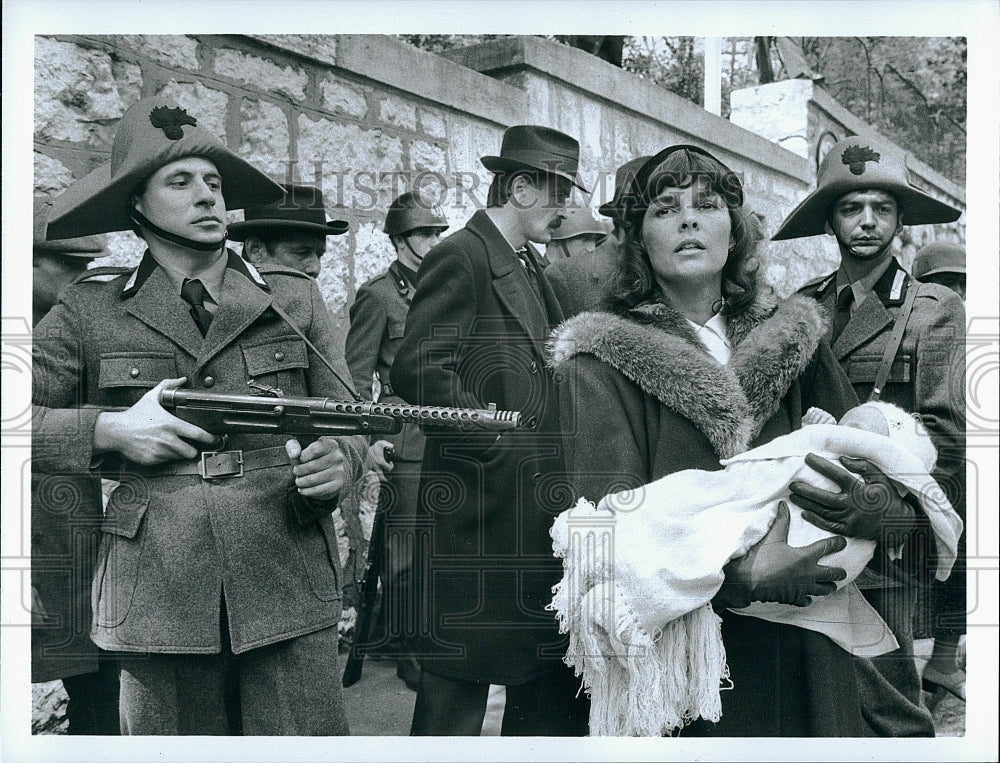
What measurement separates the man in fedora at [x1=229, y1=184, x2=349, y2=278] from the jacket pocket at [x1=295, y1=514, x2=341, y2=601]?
1.00 m

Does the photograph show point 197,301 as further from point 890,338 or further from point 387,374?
point 890,338

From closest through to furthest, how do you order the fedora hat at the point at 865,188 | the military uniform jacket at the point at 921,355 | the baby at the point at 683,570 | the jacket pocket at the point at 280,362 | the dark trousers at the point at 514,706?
the baby at the point at 683,570, the jacket pocket at the point at 280,362, the dark trousers at the point at 514,706, the military uniform jacket at the point at 921,355, the fedora hat at the point at 865,188

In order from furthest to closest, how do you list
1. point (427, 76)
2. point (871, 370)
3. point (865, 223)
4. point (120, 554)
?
point (427, 76) < point (865, 223) < point (871, 370) < point (120, 554)

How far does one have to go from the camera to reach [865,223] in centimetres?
484

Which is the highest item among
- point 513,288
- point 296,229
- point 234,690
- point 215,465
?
point 296,229

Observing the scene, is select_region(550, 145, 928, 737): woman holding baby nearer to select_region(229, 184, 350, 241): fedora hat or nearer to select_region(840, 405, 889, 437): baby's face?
select_region(840, 405, 889, 437): baby's face

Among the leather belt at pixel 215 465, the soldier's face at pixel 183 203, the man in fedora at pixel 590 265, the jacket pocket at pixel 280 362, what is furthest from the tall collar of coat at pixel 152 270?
the man in fedora at pixel 590 265

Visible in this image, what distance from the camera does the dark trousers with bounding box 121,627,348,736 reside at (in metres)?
4.42

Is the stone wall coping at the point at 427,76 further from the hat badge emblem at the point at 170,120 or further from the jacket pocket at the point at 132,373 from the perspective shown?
the jacket pocket at the point at 132,373

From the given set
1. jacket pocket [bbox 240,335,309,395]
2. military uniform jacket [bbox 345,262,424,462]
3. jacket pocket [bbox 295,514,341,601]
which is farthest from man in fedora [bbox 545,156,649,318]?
jacket pocket [bbox 295,514,341,601]

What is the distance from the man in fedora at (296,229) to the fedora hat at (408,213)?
18 cm

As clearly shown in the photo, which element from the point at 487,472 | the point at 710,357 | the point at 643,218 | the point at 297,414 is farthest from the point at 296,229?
the point at 710,357

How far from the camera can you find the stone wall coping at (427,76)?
4.83m

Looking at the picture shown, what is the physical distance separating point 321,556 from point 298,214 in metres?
1.33
